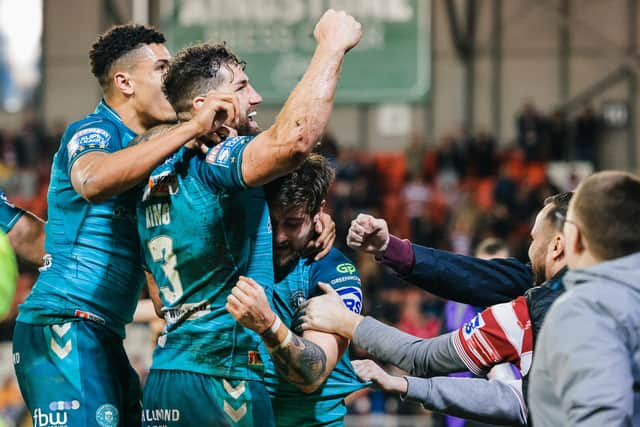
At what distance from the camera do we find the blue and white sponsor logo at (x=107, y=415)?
12.2ft

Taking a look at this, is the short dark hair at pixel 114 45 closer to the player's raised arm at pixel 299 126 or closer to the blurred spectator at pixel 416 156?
the player's raised arm at pixel 299 126

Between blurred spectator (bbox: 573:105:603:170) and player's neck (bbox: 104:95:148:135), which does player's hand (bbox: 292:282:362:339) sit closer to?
player's neck (bbox: 104:95:148:135)

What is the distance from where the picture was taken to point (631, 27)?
20594 millimetres

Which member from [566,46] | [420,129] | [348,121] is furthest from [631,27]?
[348,121]

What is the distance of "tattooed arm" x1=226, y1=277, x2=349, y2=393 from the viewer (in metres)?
3.14

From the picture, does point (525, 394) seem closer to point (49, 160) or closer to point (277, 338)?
point (277, 338)

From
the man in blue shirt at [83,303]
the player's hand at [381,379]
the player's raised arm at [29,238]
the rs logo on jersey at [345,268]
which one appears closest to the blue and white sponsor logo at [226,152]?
the man in blue shirt at [83,303]

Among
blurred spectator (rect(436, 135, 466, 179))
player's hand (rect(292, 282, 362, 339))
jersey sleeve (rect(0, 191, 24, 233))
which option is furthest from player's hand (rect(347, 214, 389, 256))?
blurred spectator (rect(436, 135, 466, 179))

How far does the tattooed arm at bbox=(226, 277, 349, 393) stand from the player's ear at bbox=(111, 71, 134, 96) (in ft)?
4.49

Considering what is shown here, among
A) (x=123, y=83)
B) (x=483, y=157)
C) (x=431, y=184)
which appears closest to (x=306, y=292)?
(x=123, y=83)

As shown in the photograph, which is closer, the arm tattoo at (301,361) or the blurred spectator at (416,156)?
the arm tattoo at (301,361)

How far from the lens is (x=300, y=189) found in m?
3.68

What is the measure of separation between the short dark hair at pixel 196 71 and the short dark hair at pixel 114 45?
2.47ft

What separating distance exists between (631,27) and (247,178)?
19131 millimetres
